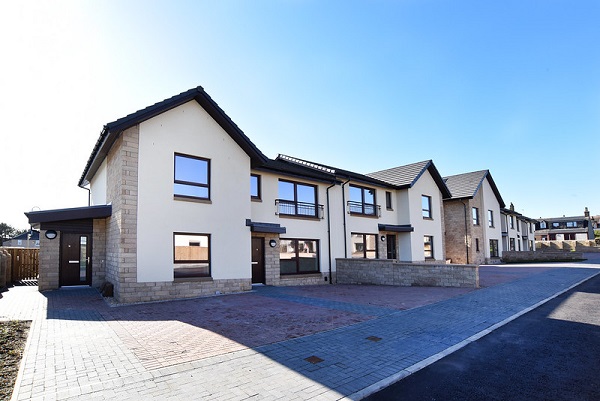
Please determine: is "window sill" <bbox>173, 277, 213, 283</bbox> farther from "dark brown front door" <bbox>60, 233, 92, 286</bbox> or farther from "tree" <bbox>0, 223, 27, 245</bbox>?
"tree" <bbox>0, 223, 27, 245</bbox>

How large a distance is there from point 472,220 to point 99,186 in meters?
28.1

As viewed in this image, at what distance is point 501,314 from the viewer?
884 cm

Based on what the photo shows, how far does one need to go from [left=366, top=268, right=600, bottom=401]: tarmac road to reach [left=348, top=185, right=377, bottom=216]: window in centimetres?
1236

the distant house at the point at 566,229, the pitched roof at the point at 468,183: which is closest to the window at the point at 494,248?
the pitched roof at the point at 468,183

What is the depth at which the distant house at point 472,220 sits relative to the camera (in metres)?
28.6

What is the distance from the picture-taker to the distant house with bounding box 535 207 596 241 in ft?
230

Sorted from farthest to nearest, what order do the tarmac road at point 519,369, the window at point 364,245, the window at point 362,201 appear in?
the window at point 362,201 → the window at point 364,245 → the tarmac road at point 519,369

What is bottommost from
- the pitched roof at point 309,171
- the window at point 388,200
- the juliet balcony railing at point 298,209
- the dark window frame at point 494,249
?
the dark window frame at point 494,249

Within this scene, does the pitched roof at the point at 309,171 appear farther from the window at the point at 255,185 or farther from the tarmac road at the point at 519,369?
the tarmac road at the point at 519,369

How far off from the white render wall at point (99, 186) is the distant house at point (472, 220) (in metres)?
25.2

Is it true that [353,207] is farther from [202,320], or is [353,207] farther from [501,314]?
[202,320]

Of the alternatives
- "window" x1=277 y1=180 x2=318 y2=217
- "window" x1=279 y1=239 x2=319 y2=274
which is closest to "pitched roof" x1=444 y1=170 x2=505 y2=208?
"window" x1=277 y1=180 x2=318 y2=217

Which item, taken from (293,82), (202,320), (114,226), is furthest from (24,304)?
(293,82)

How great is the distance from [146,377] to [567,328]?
8570 millimetres
